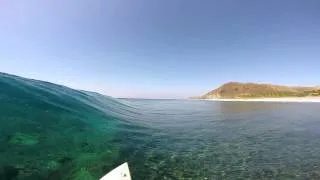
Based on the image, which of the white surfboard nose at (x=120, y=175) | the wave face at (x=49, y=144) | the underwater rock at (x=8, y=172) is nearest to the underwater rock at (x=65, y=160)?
the wave face at (x=49, y=144)

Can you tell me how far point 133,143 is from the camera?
17484 millimetres

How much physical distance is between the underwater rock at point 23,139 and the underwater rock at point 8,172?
3502 mm

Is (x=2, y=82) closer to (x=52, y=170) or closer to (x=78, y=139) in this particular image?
(x=78, y=139)

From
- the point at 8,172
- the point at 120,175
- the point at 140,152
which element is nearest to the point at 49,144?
the point at 8,172

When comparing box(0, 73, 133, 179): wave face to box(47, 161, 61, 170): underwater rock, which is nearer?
box(0, 73, 133, 179): wave face

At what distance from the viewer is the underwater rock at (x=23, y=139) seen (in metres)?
14.7

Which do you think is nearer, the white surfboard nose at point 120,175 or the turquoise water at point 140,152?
the white surfboard nose at point 120,175

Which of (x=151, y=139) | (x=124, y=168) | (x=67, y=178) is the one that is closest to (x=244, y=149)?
(x=151, y=139)

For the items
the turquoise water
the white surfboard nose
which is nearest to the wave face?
the turquoise water

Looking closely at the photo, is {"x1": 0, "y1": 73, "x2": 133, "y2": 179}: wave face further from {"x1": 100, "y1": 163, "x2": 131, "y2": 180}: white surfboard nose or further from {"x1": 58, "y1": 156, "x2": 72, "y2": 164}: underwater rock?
{"x1": 100, "y1": 163, "x2": 131, "y2": 180}: white surfboard nose

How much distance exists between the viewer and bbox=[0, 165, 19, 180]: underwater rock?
10451 millimetres

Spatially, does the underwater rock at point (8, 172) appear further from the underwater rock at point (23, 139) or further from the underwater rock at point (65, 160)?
the underwater rock at point (23, 139)

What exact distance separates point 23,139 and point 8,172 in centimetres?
486

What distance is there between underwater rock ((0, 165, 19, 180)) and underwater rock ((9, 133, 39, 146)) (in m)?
3.50
